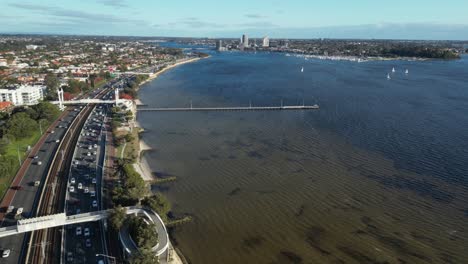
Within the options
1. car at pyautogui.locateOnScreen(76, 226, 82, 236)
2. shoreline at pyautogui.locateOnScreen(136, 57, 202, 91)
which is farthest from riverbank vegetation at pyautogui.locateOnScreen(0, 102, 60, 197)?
shoreline at pyautogui.locateOnScreen(136, 57, 202, 91)

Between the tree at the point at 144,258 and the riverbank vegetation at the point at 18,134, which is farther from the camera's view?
the riverbank vegetation at the point at 18,134

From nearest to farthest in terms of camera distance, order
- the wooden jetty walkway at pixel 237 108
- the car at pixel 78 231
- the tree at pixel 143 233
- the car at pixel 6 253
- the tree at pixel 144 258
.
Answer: the tree at pixel 144 258, the tree at pixel 143 233, the car at pixel 6 253, the car at pixel 78 231, the wooden jetty walkway at pixel 237 108

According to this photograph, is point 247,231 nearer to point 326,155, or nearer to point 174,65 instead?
point 326,155

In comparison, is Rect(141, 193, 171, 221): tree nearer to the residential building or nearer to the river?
the river

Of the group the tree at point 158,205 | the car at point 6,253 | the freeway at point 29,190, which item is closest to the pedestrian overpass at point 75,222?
the tree at point 158,205

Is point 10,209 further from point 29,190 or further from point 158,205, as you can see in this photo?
point 158,205

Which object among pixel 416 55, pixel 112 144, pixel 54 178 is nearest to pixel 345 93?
pixel 112 144

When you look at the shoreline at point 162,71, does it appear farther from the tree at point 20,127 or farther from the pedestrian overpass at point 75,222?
the pedestrian overpass at point 75,222
